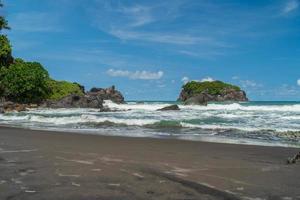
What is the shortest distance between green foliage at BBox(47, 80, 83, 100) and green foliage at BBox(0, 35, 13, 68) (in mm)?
6573

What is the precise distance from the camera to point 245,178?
6.82 meters

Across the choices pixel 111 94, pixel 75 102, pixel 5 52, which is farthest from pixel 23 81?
pixel 111 94

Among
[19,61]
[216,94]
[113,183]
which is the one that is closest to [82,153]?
[113,183]

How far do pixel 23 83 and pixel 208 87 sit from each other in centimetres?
6810

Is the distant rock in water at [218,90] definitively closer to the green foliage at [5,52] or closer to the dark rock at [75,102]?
the dark rock at [75,102]

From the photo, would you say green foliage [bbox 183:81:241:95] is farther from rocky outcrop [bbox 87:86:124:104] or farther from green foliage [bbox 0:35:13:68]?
green foliage [bbox 0:35:13:68]

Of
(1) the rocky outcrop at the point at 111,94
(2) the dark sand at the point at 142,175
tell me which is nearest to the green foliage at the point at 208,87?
(1) the rocky outcrop at the point at 111,94

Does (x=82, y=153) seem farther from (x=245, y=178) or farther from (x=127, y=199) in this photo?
(x=127, y=199)

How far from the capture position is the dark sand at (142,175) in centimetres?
549

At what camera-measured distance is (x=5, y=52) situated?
61.6 meters

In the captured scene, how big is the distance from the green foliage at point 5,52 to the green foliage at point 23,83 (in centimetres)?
221

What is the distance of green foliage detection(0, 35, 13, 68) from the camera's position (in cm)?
6137

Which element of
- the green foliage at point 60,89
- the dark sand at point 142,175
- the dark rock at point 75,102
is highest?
the green foliage at point 60,89

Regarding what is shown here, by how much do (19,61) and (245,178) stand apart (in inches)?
2451
